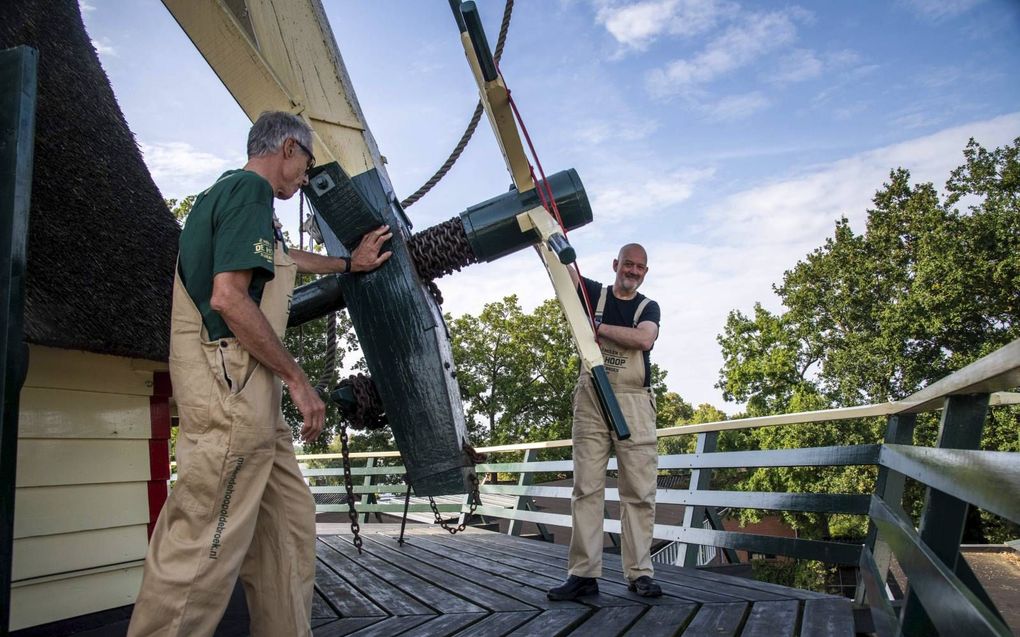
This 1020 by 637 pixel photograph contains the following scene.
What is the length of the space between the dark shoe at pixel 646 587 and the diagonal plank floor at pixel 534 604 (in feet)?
0.09

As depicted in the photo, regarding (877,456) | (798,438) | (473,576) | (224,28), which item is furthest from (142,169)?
(798,438)

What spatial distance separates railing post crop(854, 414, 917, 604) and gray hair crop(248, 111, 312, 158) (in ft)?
7.31

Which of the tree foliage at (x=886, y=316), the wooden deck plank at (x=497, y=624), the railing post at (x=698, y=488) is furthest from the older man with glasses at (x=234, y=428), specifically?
the tree foliage at (x=886, y=316)

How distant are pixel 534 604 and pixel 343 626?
2.50 feet

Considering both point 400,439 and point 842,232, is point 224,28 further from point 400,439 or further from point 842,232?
point 842,232

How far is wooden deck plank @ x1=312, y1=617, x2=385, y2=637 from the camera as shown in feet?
8.58

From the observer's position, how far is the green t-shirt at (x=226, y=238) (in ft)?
5.99

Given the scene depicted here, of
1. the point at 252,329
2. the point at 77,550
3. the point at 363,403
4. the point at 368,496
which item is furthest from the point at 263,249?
the point at 368,496

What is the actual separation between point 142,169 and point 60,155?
68 centimetres

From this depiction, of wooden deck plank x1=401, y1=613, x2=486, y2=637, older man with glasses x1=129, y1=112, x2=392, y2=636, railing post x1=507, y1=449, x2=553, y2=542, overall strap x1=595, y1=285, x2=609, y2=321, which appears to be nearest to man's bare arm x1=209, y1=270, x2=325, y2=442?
older man with glasses x1=129, y1=112, x2=392, y2=636

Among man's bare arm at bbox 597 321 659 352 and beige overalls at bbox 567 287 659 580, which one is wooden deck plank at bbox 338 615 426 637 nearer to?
beige overalls at bbox 567 287 659 580

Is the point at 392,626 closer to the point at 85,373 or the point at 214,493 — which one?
the point at 214,493

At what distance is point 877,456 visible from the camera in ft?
9.00

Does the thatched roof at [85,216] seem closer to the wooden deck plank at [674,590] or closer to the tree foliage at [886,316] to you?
the wooden deck plank at [674,590]
